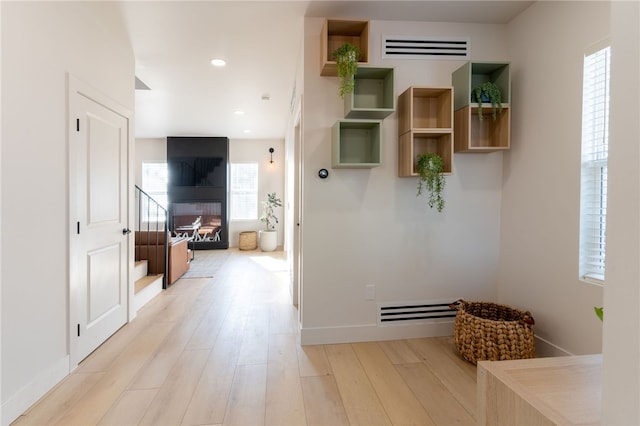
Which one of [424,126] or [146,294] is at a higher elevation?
[424,126]

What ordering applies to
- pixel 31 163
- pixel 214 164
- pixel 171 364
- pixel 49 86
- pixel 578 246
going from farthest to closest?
pixel 214 164 → pixel 171 364 → pixel 578 246 → pixel 49 86 → pixel 31 163

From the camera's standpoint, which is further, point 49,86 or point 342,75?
point 342,75

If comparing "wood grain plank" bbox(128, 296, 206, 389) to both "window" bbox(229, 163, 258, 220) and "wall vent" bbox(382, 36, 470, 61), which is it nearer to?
"wall vent" bbox(382, 36, 470, 61)

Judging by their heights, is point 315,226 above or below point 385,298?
above

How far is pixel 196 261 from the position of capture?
6.25 m

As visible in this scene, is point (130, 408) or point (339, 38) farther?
point (339, 38)

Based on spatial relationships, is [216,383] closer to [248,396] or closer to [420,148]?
[248,396]

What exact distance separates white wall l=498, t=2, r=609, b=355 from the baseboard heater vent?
52 cm

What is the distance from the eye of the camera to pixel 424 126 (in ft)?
8.96

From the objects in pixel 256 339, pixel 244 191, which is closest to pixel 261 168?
pixel 244 191

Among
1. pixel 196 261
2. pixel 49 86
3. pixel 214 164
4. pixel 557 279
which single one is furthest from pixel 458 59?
pixel 214 164

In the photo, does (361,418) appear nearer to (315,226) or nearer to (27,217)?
(315,226)

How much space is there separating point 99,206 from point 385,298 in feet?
7.91

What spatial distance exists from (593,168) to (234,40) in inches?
117
